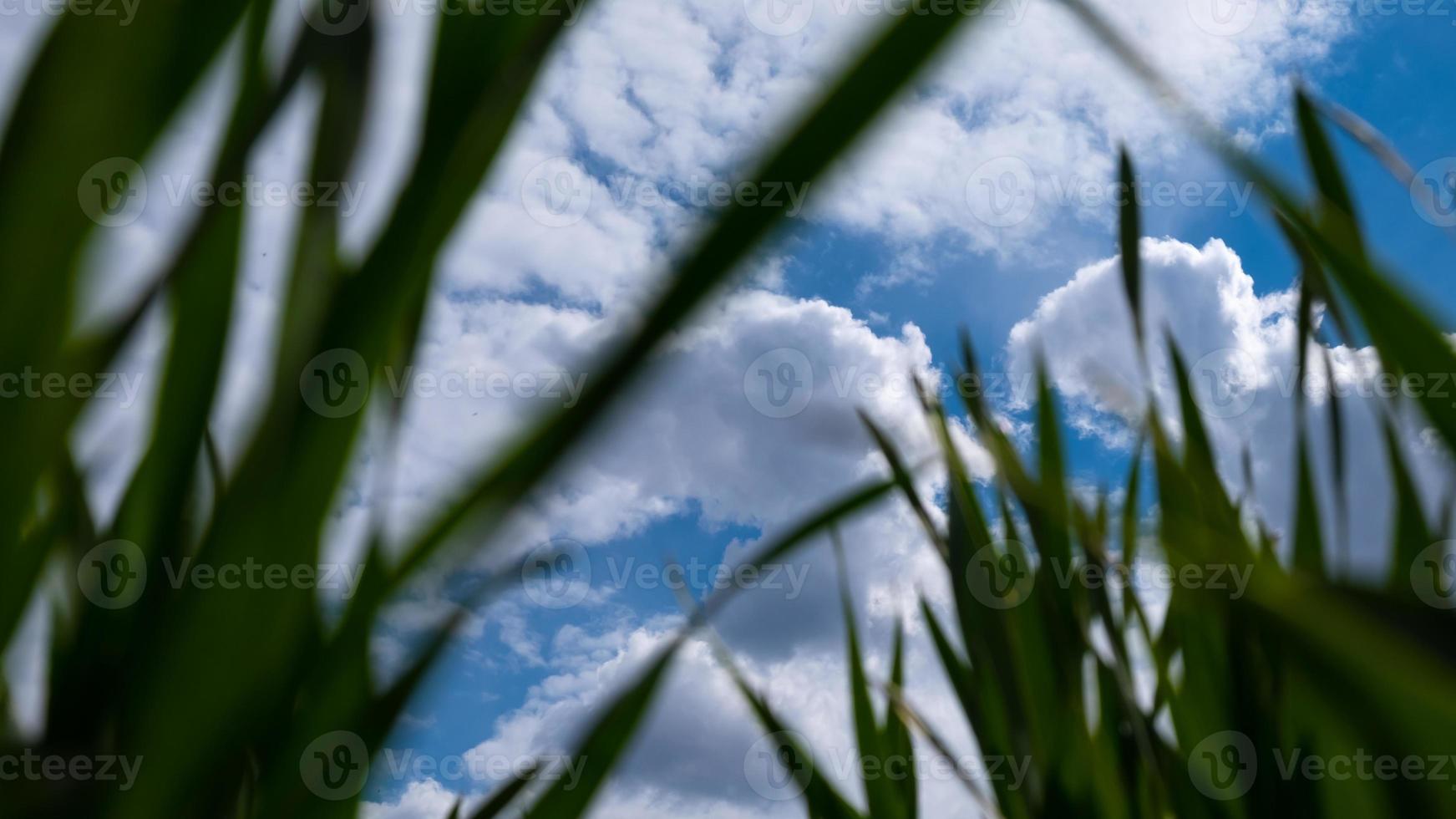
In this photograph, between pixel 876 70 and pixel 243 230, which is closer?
pixel 876 70

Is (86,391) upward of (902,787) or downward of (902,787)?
upward

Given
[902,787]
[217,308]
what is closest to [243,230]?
[217,308]

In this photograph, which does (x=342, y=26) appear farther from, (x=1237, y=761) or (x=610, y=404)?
(x=1237, y=761)

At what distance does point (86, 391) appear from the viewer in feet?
0.95

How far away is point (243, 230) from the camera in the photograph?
374 mm

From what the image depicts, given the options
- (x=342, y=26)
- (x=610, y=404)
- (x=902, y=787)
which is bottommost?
(x=902, y=787)

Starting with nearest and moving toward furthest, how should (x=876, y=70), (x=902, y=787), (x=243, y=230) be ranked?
(x=876, y=70)
(x=243, y=230)
(x=902, y=787)

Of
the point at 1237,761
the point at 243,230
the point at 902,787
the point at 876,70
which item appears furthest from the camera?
the point at 902,787

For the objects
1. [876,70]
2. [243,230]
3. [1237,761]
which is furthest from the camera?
[1237,761]

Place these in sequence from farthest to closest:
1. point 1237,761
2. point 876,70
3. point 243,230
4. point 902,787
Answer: point 902,787 → point 1237,761 → point 243,230 → point 876,70

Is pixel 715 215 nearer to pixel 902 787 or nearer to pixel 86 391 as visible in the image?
pixel 86 391

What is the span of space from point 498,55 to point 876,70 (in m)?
0.10

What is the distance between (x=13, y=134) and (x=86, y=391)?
0.07m

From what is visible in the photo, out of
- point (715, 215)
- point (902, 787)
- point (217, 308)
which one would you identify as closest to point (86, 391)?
point (217, 308)
